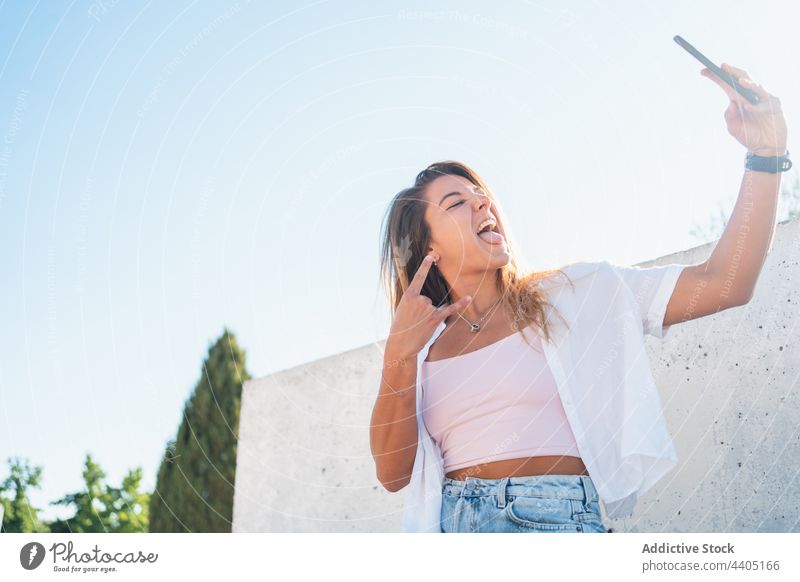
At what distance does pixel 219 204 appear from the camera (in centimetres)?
277

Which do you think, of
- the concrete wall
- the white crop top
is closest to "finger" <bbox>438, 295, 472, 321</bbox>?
the white crop top

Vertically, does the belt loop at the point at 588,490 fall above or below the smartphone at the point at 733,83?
below

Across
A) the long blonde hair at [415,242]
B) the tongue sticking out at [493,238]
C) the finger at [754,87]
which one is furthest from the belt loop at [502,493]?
the finger at [754,87]

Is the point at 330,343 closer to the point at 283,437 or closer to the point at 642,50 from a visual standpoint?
the point at 283,437

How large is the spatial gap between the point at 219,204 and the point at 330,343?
2.64ft

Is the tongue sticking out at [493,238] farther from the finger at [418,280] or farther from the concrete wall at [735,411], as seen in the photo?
the concrete wall at [735,411]

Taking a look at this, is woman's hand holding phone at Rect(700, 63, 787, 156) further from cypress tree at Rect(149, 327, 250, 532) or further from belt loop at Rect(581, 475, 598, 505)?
cypress tree at Rect(149, 327, 250, 532)

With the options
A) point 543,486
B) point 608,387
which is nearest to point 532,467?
point 543,486

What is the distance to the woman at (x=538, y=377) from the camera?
1.81 m

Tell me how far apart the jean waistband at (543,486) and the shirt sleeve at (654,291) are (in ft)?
1.24

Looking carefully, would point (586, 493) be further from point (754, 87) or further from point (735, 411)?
point (754, 87)

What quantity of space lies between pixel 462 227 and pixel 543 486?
2.40ft

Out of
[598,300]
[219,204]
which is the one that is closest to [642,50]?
[598,300]

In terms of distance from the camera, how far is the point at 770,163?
5.90ft
